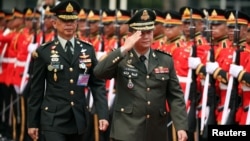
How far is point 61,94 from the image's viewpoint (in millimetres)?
9727

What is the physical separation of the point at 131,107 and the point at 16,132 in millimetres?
7243

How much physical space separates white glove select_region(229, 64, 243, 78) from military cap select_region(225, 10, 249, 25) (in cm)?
72

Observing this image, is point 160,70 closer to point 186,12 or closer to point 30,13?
point 186,12

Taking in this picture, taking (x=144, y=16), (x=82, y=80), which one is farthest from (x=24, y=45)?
(x=144, y=16)

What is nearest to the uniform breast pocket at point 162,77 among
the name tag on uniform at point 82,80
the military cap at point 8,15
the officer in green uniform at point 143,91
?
the officer in green uniform at point 143,91

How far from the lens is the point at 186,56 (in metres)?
12.6

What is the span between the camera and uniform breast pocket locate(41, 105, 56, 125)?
9.68 m

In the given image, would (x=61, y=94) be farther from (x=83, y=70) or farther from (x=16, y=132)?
(x=16, y=132)

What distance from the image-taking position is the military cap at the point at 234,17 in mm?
11742

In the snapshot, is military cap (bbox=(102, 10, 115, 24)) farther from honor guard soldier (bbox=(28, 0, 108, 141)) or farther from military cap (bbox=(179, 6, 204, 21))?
honor guard soldier (bbox=(28, 0, 108, 141))

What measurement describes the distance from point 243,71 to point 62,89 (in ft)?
7.85

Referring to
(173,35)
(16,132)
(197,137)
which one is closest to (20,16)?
(16,132)

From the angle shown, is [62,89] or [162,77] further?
[62,89]

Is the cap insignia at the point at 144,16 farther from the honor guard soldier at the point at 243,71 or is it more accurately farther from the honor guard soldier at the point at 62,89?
the honor guard soldier at the point at 243,71
